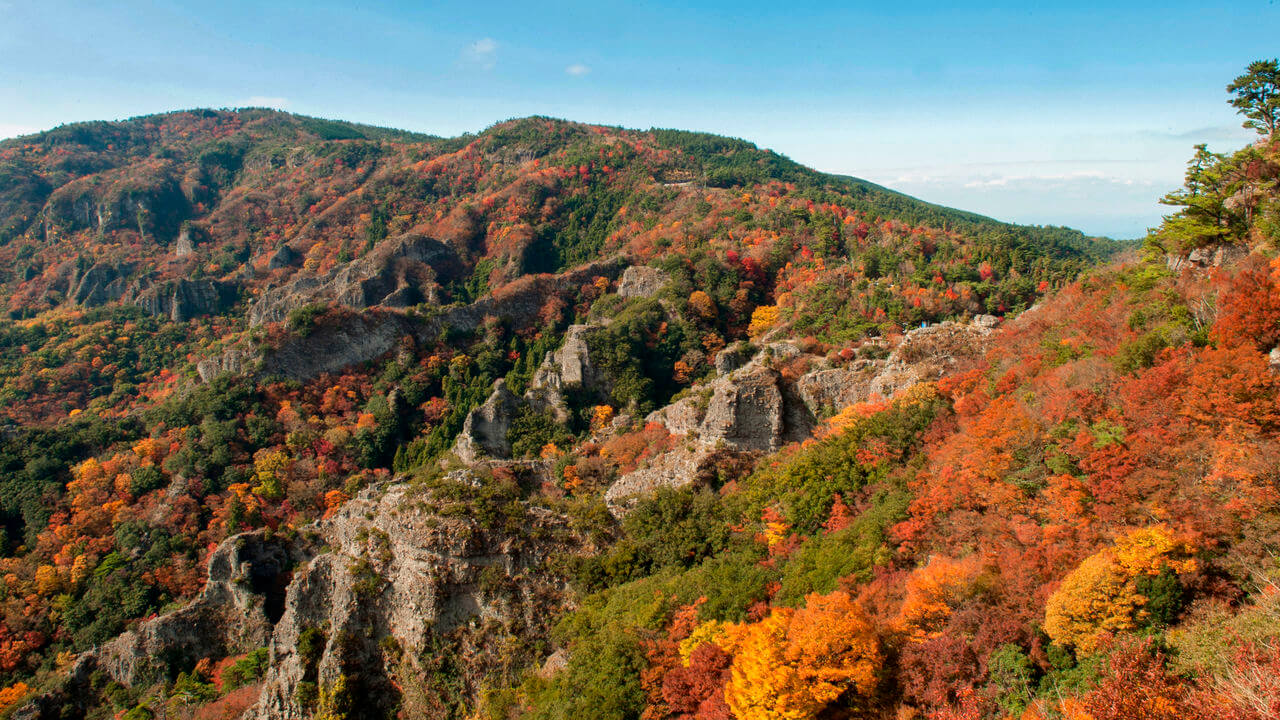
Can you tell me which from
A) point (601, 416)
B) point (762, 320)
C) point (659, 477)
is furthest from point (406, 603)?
point (762, 320)

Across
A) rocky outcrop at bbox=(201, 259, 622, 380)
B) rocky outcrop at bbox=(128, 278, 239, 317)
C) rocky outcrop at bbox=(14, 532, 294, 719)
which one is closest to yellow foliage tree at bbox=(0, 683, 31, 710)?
rocky outcrop at bbox=(14, 532, 294, 719)

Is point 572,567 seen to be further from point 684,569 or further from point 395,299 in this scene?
point 395,299

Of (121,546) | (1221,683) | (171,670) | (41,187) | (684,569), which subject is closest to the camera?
(1221,683)

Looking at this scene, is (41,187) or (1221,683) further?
(41,187)

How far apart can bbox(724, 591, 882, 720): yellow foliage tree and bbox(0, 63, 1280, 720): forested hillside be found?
0.09 m

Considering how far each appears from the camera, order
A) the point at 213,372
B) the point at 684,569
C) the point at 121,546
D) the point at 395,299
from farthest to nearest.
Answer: the point at 395,299 → the point at 213,372 → the point at 121,546 → the point at 684,569

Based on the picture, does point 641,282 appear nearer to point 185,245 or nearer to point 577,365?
point 577,365

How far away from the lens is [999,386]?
2400cm

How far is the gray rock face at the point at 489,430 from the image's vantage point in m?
47.3

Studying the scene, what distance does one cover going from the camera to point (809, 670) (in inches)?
585

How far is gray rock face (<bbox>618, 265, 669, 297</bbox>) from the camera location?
6356cm

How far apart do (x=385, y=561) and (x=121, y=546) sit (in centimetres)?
3208

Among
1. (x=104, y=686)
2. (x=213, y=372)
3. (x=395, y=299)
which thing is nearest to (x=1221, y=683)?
(x=104, y=686)

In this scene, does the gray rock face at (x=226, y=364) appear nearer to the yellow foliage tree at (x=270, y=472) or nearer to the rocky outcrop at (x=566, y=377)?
the yellow foliage tree at (x=270, y=472)
